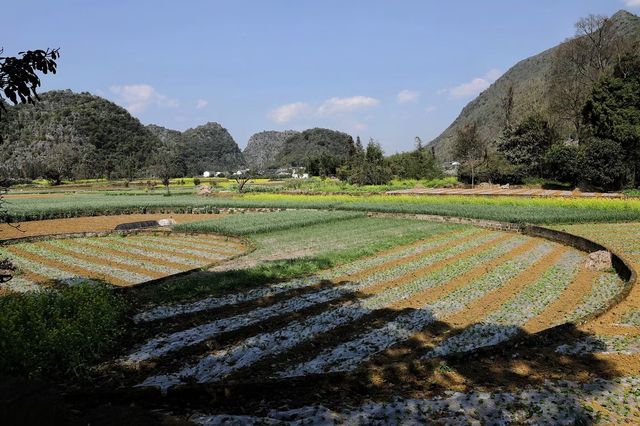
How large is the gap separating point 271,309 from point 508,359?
658 cm

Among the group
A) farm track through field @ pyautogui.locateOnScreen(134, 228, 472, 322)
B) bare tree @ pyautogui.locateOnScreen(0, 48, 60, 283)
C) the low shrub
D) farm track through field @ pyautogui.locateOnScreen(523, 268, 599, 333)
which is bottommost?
farm track through field @ pyautogui.locateOnScreen(523, 268, 599, 333)

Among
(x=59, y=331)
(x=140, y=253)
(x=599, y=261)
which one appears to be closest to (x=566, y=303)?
(x=599, y=261)

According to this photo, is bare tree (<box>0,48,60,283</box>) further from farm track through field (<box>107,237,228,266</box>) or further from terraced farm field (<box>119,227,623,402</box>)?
farm track through field (<box>107,237,228,266</box>)

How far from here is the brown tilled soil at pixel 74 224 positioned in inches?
1216

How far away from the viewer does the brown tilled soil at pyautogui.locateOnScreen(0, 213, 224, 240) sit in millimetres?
30891

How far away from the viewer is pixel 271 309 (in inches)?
491

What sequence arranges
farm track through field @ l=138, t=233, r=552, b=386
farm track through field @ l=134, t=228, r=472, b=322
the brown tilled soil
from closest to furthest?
farm track through field @ l=138, t=233, r=552, b=386 < farm track through field @ l=134, t=228, r=472, b=322 < the brown tilled soil

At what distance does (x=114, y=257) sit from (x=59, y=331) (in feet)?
44.8

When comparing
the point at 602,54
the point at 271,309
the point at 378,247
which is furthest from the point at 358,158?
the point at 271,309

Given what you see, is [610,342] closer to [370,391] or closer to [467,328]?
[467,328]

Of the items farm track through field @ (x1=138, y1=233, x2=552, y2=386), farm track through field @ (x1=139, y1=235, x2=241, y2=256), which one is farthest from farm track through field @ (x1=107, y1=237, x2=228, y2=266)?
farm track through field @ (x1=138, y1=233, x2=552, y2=386)

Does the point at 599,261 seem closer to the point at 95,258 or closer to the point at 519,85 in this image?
the point at 95,258

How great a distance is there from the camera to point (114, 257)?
21.5 meters

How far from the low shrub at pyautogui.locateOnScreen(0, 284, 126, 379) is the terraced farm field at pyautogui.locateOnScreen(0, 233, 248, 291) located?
18.0 feet
